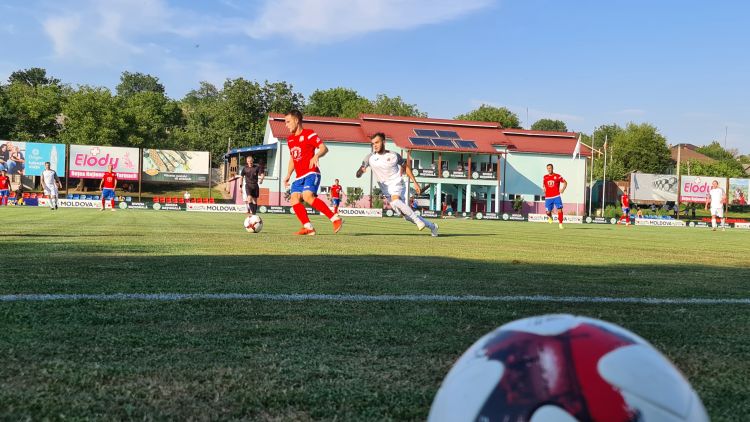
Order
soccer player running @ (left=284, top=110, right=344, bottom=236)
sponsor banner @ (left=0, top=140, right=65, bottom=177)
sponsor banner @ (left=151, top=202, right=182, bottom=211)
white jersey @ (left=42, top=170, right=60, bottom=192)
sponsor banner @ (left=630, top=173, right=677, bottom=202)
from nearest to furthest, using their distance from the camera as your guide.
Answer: soccer player running @ (left=284, top=110, right=344, bottom=236), white jersey @ (left=42, top=170, right=60, bottom=192), sponsor banner @ (left=151, top=202, right=182, bottom=211), sponsor banner @ (left=0, top=140, right=65, bottom=177), sponsor banner @ (left=630, top=173, right=677, bottom=202)

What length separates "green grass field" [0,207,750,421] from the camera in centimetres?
223

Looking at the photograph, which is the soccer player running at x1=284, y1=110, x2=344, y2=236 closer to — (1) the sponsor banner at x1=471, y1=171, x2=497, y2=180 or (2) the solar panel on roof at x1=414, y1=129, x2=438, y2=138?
(1) the sponsor banner at x1=471, y1=171, x2=497, y2=180

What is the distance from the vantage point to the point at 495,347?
1.47 metres

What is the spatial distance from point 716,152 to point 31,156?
13695 cm

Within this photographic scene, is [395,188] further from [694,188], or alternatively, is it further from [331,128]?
[694,188]

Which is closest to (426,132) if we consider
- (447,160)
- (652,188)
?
(447,160)

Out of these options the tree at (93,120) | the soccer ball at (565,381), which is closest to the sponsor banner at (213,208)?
the tree at (93,120)

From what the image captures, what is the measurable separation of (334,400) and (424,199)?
5126cm

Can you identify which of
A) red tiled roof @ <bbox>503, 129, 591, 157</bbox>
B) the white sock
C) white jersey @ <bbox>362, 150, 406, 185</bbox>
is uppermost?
red tiled roof @ <bbox>503, 129, 591, 157</bbox>

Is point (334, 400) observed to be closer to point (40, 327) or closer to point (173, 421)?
point (173, 421)

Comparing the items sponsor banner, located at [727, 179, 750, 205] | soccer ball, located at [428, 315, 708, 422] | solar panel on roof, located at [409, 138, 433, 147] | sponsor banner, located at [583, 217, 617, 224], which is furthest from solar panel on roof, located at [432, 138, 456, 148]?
soccer ball, located at [428, 315, 708, 422]

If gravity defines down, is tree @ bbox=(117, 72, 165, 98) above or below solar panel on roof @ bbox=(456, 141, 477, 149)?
above

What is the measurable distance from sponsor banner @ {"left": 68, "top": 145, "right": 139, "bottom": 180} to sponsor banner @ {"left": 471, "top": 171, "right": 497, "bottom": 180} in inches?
1099

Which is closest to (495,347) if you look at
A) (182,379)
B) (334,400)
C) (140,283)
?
(334,400)
